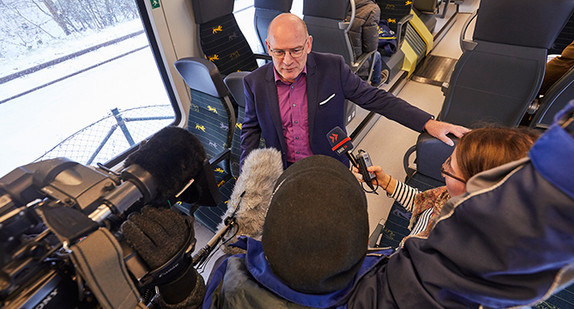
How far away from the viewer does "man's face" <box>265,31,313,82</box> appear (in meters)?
1.61

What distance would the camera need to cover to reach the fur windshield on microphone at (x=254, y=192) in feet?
2.85

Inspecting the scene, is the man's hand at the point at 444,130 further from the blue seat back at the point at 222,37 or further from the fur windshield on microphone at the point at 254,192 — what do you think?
the blue seat back at the point at 222,37

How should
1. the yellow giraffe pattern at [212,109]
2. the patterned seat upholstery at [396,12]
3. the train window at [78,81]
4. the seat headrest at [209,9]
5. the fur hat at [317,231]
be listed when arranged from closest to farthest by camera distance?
the fur hat at [317,231] < the train window at [78,81] < the yellow giraffe pattern at [212,109] < the seat headrest at [209,9] < the patterned seat upholstery at [396,12]

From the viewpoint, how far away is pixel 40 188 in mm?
641

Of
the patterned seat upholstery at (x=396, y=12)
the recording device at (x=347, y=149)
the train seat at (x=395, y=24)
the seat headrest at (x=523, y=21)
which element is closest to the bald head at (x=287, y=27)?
the recording device at (x=347, y=149)

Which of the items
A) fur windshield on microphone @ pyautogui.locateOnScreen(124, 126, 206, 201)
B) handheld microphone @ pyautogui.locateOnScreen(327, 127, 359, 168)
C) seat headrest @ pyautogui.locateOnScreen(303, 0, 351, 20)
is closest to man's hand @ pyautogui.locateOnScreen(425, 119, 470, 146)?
handheld microphone @ pyautogui.locateOnScreen(327, 127, 359, 168)

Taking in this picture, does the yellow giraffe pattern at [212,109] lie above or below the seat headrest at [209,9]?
below

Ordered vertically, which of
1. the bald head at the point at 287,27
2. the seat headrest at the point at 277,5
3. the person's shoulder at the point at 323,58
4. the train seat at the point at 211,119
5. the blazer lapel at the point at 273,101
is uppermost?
the bald head at the point at 287,27

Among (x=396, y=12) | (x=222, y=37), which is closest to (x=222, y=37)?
(x=222, y=37)

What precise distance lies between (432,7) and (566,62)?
168 inches

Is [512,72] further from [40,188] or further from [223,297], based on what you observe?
[40,188]

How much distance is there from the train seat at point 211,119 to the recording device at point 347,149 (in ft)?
4.50

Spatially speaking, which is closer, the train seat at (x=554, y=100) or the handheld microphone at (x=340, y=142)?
the handheld microphone at (x=340, y=142)

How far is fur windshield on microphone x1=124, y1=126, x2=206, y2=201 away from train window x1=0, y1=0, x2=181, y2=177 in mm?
2285
